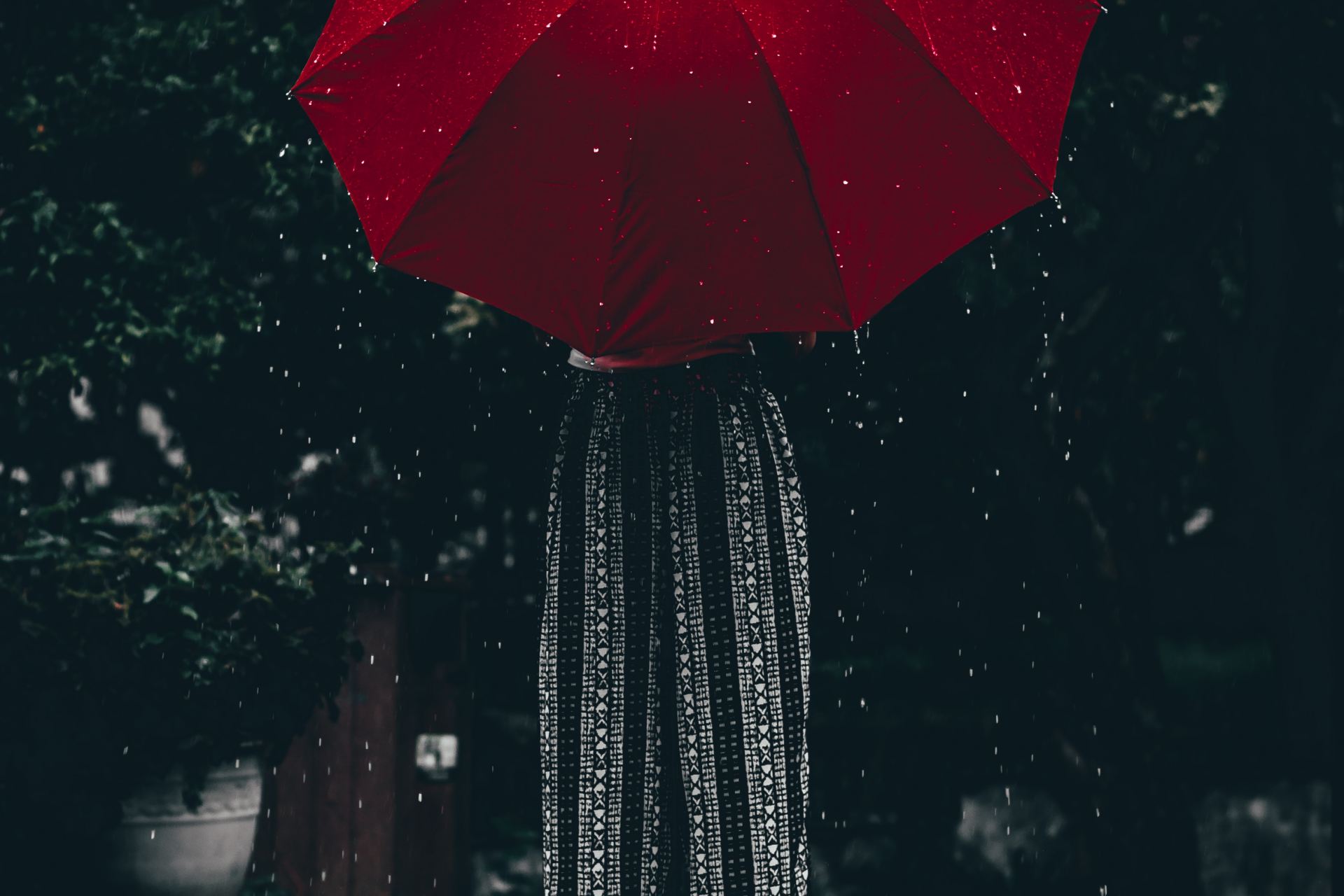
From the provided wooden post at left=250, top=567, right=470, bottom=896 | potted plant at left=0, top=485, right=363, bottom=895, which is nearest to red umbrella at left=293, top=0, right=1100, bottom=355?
potted plant at left=0, top=485, right=363, bottom=895

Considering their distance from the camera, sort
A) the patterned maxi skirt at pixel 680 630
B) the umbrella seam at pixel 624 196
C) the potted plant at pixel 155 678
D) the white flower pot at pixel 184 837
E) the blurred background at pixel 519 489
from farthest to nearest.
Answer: the blurred background at pixel 519 489
the white flower pot at pixel 184 837
the potted plant at pixel 155 678
the patterned maxi skirt at pixel 680 630
the umbrella seam at pixel 624 196

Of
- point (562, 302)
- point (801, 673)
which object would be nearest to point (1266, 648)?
point (801, 673)

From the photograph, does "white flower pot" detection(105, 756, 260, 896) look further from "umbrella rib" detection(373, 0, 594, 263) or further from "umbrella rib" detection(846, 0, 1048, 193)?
"umbrella rib" detection(846, 0, 1048, 193)

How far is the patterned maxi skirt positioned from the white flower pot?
7.18ft

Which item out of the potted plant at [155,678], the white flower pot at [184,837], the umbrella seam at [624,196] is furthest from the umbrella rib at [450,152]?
the white flower pot at [184,837]

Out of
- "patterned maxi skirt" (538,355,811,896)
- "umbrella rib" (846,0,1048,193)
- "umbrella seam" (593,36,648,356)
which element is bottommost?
"patterned maxi skirt" (538,355,811,896)

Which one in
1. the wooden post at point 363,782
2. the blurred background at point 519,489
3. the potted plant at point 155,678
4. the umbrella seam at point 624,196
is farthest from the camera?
the wooden post at point 363,782

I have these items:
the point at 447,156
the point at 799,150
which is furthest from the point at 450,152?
the point at 799,150

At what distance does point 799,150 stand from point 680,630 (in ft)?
2.45

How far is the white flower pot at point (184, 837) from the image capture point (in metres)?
4.22

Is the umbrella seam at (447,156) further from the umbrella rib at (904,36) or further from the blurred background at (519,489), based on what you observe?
the blurred background at (519,489)

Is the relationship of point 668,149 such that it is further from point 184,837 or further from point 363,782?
point 363,782

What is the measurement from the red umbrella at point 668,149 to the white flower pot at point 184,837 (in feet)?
8.37

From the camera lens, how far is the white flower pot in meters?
4.22
